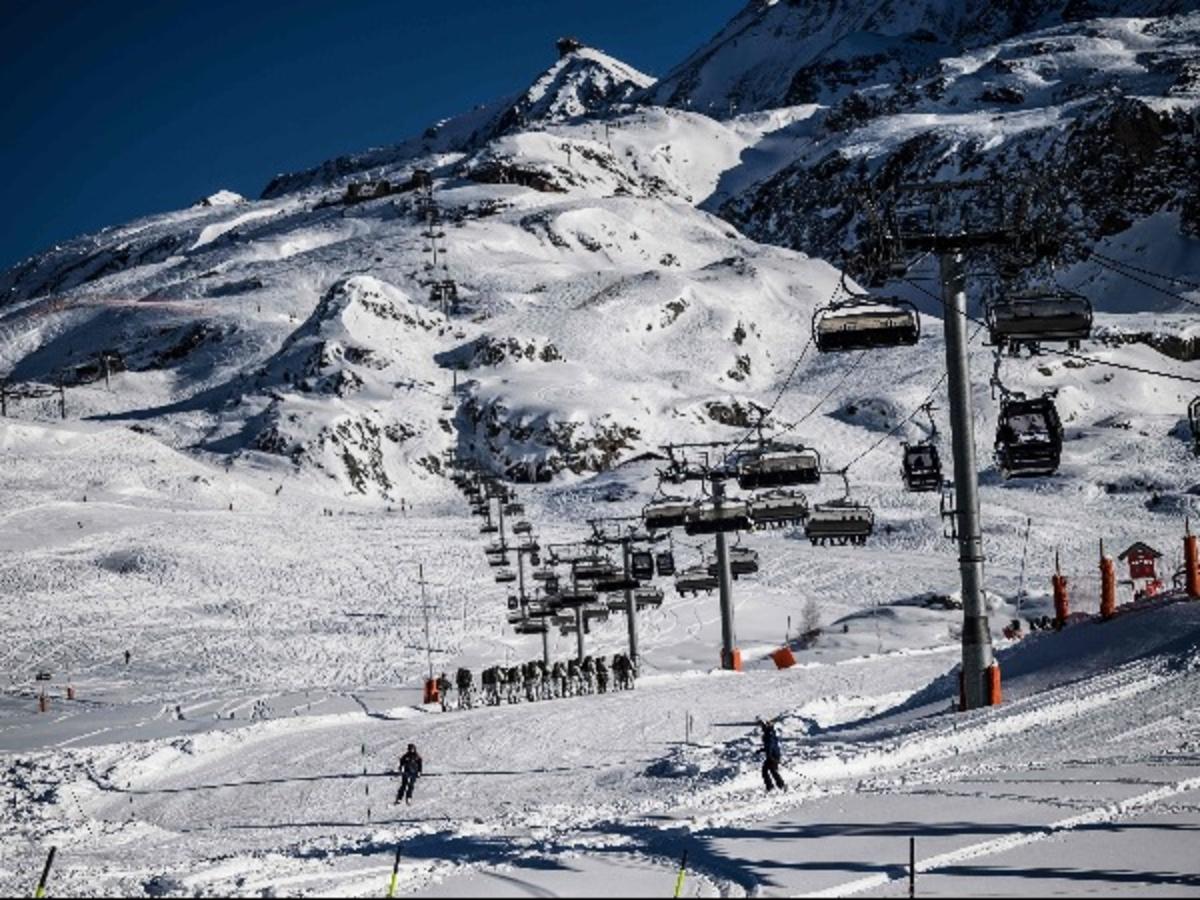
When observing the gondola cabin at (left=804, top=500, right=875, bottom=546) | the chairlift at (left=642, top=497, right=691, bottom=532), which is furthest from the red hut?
the chairlift at (left=642, top=497, right=691, bottom=532)

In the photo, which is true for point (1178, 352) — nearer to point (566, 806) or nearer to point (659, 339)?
point (659, 339)

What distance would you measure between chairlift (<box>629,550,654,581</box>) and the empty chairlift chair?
20787mm

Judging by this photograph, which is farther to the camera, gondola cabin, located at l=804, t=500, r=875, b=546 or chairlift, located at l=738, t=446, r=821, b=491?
gondola cabin, located at l=804, t=500, r=875, b=546

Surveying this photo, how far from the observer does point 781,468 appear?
93.3 feet

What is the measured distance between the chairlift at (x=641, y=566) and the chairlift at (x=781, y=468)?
10.5 meters

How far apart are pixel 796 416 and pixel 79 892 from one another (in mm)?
105580

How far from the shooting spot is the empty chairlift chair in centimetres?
1898

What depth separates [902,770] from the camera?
54.4ft

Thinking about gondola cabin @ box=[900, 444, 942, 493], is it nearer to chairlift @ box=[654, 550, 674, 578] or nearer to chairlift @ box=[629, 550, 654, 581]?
chairlift @ box=[629, 550, 654, 581]

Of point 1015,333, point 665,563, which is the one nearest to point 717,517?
point 665,563

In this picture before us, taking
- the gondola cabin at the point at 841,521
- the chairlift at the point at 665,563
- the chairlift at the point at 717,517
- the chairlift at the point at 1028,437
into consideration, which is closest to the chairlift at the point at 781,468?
the gondola cabin at the point at 841,521

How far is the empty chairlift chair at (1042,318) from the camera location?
62.3ft

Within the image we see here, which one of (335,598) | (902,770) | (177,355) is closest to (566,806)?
(902,770)

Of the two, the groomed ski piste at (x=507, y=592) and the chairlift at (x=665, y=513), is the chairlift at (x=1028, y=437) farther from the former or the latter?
the chairlift at (x=665, y=513)
